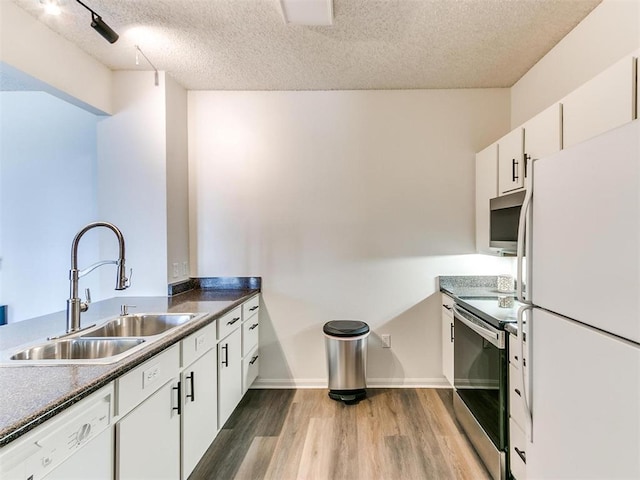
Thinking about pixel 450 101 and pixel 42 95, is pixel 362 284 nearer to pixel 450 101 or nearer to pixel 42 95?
pixel 450 101

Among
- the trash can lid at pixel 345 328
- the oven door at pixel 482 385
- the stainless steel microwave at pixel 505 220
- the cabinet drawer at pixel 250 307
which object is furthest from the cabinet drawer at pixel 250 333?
the stainless steel microwave at pixel 505 220

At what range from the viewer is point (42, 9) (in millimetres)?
1901

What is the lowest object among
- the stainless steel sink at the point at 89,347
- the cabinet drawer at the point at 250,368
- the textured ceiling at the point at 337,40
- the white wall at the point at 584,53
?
the cabinet drawer at the point at 250,368

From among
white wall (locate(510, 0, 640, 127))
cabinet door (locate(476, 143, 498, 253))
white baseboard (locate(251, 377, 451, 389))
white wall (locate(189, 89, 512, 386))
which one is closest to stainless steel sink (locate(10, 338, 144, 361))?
white wall (locate(189, 89, 512, 386))

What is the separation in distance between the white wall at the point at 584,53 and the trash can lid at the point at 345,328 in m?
2.18

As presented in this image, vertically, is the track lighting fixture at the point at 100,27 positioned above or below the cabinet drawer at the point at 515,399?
above

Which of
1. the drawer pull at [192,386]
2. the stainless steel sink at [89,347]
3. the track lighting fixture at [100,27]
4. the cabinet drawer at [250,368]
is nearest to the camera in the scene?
the stainless steel sink at [89,347]

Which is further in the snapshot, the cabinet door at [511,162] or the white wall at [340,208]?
the white wall at [340,208]

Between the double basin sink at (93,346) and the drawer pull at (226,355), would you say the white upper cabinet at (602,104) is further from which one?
the drawer pull at (226,355)

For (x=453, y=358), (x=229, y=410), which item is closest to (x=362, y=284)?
(x=453, y=358)

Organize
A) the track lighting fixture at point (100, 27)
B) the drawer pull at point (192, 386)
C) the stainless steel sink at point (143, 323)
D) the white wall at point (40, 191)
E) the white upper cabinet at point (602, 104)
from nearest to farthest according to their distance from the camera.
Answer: the white upper cabinet at point (602, 104) < the drawer pull at point (192, 386) < the track lighting fixture at point (100, 27) < the stainless steel sink at point (143, 323) < the white wall at point (40, 191)

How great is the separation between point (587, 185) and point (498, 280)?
199 cm

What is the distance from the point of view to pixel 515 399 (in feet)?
5.22

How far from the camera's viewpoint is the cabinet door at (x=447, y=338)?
2629 mm
